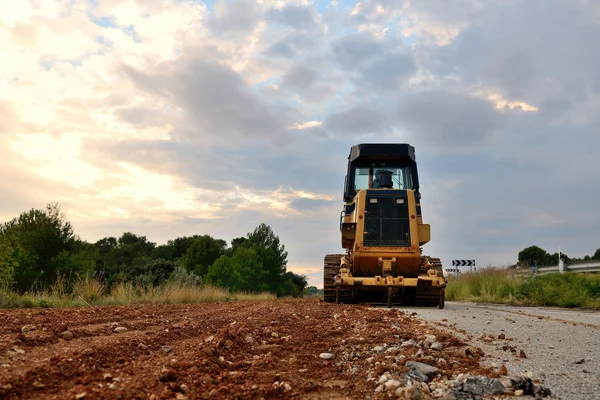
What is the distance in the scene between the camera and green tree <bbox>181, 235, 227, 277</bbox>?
72.3 meters

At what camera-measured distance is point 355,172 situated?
1536cm

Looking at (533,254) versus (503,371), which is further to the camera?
(533,254)

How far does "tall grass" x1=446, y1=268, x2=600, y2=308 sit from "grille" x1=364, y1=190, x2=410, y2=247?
4.89m

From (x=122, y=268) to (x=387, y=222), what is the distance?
39133 mm

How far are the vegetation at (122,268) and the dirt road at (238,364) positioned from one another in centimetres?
844

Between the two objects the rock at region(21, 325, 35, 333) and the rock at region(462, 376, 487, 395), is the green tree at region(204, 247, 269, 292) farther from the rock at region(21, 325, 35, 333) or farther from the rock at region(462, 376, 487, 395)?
the rock at region(462, 376, 487, 395)

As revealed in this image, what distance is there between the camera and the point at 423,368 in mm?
3703

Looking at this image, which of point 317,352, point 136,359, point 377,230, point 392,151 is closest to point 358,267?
point 377,230

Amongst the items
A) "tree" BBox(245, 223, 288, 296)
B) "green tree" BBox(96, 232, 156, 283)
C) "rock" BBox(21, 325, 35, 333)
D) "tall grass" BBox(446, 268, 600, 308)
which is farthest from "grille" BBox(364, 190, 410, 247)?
"green tree" BBox(96, 232, 156, 283)

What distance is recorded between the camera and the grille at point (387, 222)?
1375 cm

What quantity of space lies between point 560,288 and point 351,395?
48.5 ft

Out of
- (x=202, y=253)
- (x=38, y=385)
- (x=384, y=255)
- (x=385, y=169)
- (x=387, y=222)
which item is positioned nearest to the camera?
(x=38, y=385)

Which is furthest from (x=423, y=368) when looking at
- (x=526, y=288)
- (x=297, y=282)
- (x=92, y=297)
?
(x=297, y=282)

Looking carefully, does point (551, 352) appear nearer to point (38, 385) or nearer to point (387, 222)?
point (38, 385)
